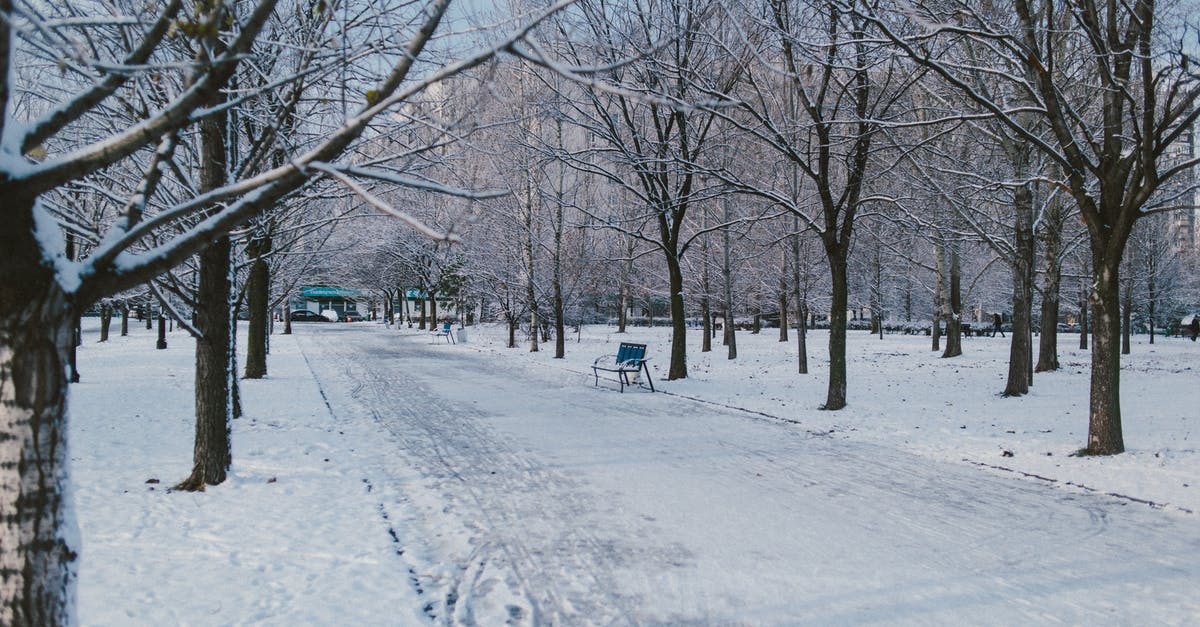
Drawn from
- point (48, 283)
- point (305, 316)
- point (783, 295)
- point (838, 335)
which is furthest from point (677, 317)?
point (305, 316)

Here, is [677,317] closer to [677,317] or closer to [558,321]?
[677,317]

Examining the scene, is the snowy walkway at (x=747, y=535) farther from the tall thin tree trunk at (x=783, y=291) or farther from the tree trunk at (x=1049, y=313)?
the tall thin tree trunk at (x=783, y=291)

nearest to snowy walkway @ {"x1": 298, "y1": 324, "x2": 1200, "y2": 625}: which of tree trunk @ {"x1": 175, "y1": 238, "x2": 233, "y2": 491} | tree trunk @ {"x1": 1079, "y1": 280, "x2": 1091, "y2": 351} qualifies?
tree trunk @ {"x1": 175, "y1": 238, "x2": 233, "y2": 491}

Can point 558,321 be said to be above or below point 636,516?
above

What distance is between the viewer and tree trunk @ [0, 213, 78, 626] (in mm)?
2373

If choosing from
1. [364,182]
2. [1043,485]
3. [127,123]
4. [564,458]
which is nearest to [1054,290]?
[1043,485]

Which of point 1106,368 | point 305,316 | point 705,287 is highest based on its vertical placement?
point 705,287

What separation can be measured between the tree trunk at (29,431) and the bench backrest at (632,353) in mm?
11619

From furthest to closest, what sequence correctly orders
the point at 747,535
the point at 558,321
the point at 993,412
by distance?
the point at 558,321, the point at 993,412, the point at 747,535

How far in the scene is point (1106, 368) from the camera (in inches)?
297

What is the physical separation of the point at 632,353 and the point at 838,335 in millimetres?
4537

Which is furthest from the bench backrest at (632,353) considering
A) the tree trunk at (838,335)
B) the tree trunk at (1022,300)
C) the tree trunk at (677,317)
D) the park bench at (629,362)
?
the tree trunk at (1022,300)

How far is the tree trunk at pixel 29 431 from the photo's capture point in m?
2.37

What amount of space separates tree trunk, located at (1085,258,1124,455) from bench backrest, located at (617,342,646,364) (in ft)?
25.3
